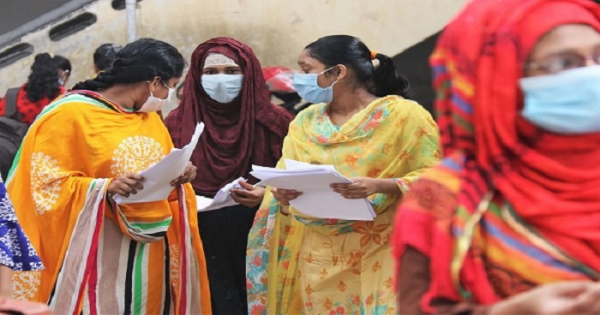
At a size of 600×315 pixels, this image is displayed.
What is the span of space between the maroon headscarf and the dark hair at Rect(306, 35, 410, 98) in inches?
33.9

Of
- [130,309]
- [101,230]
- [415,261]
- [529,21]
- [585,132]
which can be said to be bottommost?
[130,309]

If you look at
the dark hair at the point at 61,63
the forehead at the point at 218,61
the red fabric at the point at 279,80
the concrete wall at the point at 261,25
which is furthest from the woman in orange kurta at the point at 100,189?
the concrete wall at the point at 261,25

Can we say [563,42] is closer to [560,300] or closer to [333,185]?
[560,300]

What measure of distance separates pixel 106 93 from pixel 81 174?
0.40m

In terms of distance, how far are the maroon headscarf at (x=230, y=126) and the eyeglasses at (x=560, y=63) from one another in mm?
3440

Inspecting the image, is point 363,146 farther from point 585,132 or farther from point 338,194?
point 585,132

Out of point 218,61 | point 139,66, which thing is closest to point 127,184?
point 139,66

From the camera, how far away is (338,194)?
4352mm

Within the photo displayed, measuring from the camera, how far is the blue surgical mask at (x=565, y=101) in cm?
214

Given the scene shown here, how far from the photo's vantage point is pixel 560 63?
219 centimetres

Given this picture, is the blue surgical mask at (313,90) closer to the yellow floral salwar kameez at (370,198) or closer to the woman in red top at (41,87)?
the yellow floral salwar kameez at (370,198)

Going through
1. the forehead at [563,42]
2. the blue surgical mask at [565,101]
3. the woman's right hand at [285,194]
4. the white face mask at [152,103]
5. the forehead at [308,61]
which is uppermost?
the forehead at [563,42]

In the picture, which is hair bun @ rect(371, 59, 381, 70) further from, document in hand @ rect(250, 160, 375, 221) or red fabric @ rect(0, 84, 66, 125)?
red fabric @ rect(0, 84, 66, 125)

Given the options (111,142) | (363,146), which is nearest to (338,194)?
(363,146)
